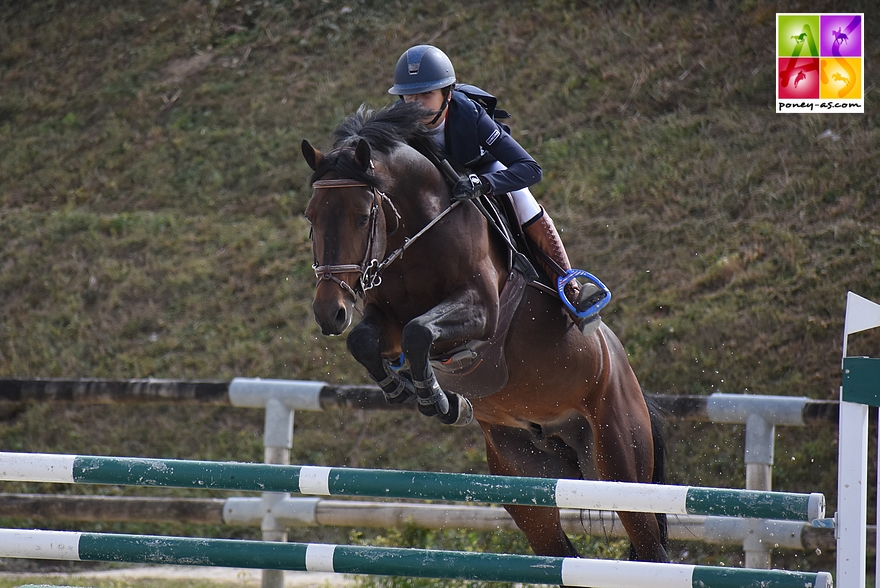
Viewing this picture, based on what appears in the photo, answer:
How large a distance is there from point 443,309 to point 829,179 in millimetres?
5327

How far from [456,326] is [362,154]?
2.43 ft

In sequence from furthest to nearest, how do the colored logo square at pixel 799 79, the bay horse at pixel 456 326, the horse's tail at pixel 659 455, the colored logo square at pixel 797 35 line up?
the colored logo square at pixel 797 35, the colored logo square at pixel 799 79, the horse's tail at pixel 659 455, the bay horse at pixel 456 326

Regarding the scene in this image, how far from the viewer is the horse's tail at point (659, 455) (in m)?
4.67

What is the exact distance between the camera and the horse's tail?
467 cm

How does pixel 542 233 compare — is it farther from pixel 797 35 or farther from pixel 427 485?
pixel 797 35

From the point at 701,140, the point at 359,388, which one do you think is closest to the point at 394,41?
the point at 701,140

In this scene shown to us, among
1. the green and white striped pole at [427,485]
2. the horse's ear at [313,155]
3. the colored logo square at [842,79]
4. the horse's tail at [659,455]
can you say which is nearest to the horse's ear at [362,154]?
the horse's ear at [313,155]

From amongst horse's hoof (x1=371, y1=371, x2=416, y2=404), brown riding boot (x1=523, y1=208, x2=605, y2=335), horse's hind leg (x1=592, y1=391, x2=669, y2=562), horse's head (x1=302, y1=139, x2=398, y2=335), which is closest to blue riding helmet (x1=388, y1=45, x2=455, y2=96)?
horse's head (x1=302, y1=139, x2=398, y2=335)

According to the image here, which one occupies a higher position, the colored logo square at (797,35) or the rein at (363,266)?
the colored logo square at (797,35)

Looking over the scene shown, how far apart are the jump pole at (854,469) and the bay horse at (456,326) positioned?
4.63 feet

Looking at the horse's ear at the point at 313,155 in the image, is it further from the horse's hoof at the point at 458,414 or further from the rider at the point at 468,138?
the horse's hoof at the point at 458,414

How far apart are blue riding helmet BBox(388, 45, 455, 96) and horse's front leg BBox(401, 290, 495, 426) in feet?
2.95

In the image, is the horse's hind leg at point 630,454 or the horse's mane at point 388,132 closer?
the horse's mane at point 388,132

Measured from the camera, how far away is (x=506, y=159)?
4051 mm
